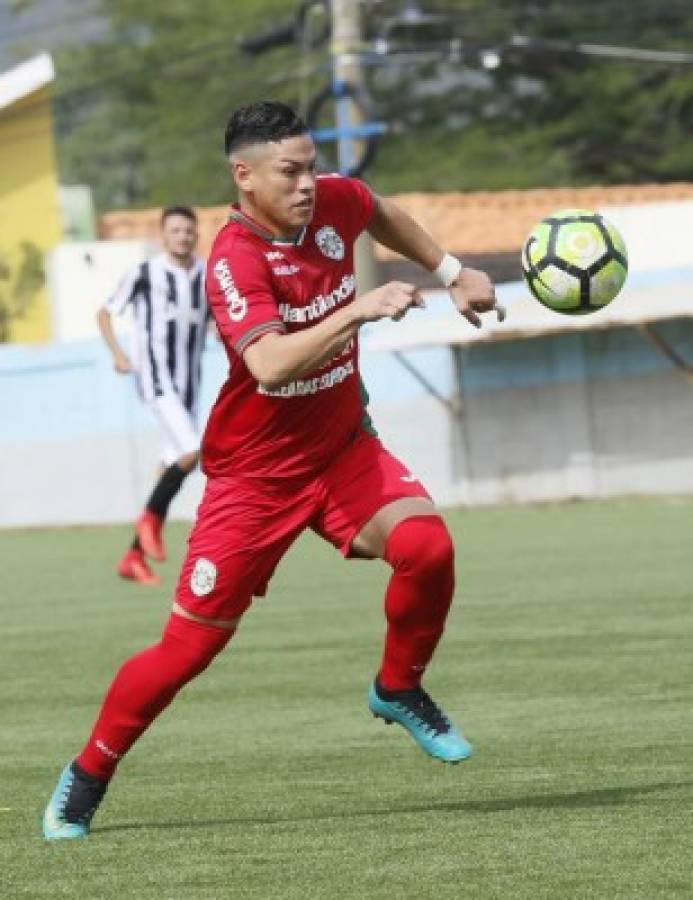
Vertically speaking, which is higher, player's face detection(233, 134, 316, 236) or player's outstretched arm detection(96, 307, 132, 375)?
player's face detection(233, 134, 316, 236)

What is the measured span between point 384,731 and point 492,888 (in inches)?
131

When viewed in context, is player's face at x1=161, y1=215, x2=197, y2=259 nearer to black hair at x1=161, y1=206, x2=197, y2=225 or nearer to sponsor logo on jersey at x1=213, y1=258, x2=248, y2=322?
black hair at x1=161, y1=206, x2=197, y2=225

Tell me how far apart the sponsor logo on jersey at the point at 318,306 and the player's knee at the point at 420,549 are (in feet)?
2.19

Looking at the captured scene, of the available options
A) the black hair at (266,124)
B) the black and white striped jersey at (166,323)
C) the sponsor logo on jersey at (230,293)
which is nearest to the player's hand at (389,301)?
the sponsor logo on jersey at (230,293)

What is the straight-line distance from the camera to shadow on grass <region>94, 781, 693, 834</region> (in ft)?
24.3

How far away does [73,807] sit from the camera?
24.1 ft

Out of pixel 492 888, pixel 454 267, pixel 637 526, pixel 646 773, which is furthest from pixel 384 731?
pixel 637 526

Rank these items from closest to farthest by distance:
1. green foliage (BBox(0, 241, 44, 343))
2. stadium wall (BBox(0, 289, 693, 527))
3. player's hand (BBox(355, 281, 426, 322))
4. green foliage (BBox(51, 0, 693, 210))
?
player's hand (BBox(355, 281, 426, 322)) → stadium wall (BBox(0, 289, 693, 527)) → green foliage (BBox(0, 241, 44, 343)) → green foliage (BBox(51, 0, 693, 210))

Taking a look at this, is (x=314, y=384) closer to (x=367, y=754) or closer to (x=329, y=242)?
(x=329, y=242)

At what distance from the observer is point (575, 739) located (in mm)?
8914

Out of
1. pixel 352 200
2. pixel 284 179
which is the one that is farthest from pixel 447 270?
pixel 284 179

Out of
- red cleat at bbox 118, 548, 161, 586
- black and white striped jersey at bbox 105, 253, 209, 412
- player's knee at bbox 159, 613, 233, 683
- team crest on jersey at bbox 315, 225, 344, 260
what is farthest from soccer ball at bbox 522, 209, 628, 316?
red cleat at bbox 118, 548, 161, 586

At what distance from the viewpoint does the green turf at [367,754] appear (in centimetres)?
653

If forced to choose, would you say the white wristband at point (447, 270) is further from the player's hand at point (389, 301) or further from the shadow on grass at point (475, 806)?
the shadow on grass at point (475, 806)
